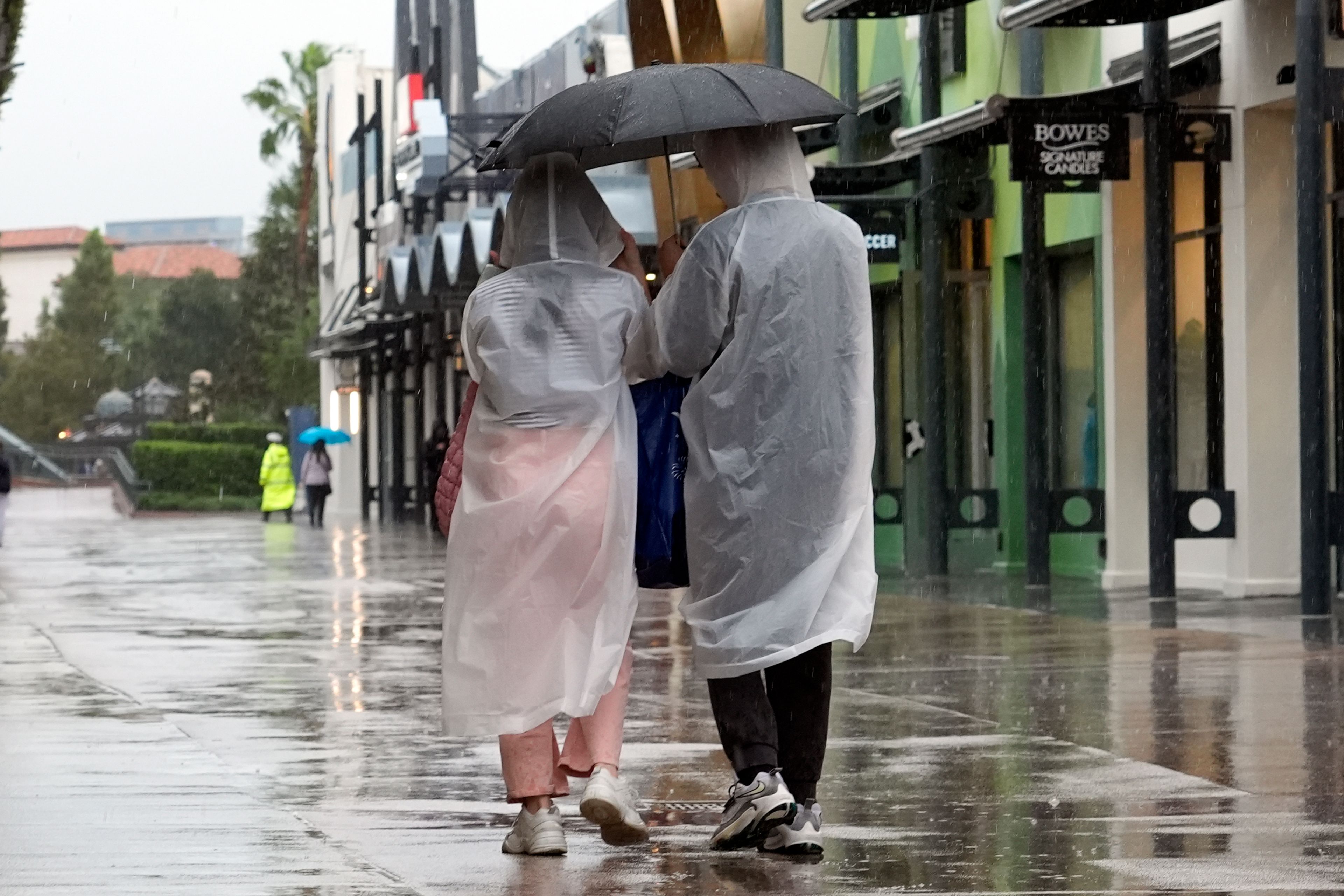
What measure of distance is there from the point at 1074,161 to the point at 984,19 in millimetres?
5229

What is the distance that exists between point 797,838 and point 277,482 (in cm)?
3970

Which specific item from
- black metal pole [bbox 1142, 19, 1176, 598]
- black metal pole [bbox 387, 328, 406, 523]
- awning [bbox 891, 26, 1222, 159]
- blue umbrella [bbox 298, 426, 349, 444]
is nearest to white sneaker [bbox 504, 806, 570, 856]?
black metal pole [bbox 1142, 19, 1176, 598]

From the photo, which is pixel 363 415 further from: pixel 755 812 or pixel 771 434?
pixel 755 812

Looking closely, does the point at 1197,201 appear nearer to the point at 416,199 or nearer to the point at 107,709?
the point at 107,709

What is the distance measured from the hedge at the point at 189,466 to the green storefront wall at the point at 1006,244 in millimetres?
36691

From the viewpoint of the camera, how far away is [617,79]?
22.4 ft

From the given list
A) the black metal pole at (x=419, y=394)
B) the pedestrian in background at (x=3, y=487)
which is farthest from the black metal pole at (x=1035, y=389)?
the black metal pole at (x=419, y=394)

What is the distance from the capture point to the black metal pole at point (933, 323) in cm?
1947

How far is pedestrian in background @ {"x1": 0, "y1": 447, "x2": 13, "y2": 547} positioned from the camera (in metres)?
30.0

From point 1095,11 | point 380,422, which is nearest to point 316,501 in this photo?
point 380,422

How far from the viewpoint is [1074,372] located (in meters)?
20.2

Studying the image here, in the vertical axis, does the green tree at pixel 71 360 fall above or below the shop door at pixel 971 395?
above

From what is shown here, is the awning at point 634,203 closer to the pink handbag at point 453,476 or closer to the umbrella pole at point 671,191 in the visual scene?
the umbrella pole at point 671,191

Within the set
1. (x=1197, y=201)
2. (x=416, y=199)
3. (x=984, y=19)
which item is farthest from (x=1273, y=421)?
(x=416, y=199)
